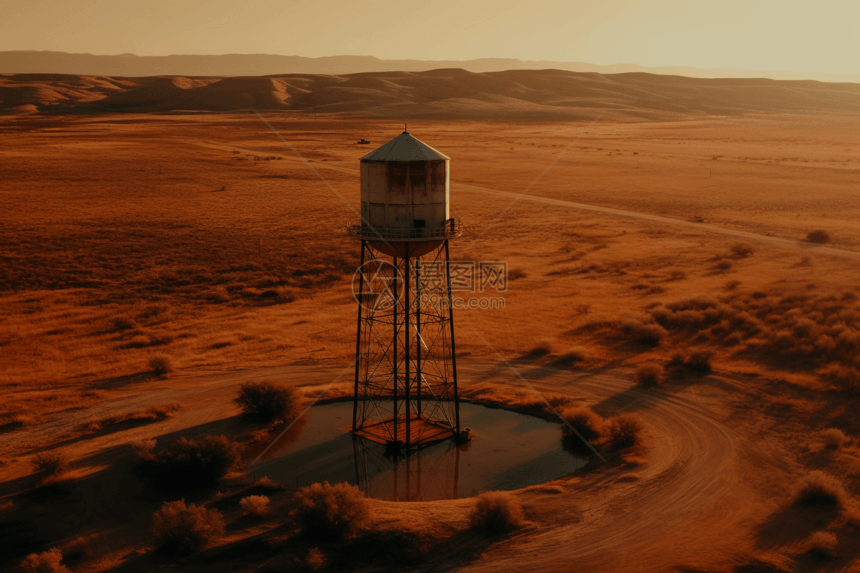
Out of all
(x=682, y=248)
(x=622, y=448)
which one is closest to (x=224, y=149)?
(x=682, y=248)

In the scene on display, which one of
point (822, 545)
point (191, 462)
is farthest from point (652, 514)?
point (191, 462)

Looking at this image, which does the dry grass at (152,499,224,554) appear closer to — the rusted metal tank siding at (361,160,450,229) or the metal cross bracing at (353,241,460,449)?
the metal cross bracing at (353,241,460,449)

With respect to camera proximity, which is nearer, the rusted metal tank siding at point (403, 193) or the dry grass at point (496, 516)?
the dry grass at point (496, 516)

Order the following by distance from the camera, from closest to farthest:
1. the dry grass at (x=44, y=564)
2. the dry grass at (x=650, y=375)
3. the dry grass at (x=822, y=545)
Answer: the dry grass at (x=44, y=564)
the dry grass at (x=822, y=545)
the dry grass at (x=650, y=375)

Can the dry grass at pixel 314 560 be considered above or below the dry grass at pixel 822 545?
below

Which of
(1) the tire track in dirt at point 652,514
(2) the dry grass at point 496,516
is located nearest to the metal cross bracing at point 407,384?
(2) the dry grass at point 496,516

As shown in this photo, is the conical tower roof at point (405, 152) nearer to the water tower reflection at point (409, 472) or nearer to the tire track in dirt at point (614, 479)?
the water tower reflection at point (409, 472)
